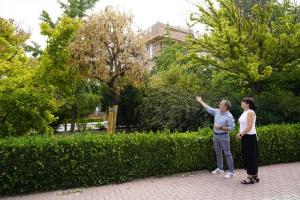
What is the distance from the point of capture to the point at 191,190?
6.55 meters

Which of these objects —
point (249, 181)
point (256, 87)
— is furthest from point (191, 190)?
point (256, 87)

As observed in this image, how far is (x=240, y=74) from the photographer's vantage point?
11.0 meters

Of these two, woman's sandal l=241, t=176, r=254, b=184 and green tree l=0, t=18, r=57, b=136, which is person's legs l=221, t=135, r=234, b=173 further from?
green tree l=0, t=18, r=57, b=136

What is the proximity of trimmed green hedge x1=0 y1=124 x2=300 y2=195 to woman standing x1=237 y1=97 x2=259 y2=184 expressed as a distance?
1449mm

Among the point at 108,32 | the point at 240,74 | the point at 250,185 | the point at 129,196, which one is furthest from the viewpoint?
the point at 108,32

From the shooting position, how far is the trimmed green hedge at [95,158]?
21.4 ft

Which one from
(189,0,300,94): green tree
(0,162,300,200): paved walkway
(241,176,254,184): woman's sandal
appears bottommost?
(0,162,300,200): paved walkway

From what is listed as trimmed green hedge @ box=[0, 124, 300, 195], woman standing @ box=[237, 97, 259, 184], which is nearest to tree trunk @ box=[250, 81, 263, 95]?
trimmed green hedge @ box=[0, 124, 300, 195]

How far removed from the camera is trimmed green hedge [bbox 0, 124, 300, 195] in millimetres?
6531

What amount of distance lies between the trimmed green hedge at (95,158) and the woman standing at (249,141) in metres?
1.45

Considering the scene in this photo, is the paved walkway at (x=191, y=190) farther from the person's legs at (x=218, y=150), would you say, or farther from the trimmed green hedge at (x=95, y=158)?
the person's legs at (x=218, y=150)

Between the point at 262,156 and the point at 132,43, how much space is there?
316 inches

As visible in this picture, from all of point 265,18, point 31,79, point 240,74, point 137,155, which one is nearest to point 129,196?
point 137,155

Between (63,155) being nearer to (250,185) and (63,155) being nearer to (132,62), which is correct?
(250,185)
